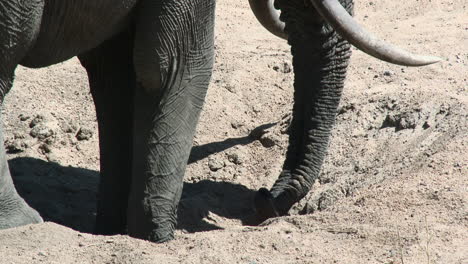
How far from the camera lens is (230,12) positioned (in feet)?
32.3

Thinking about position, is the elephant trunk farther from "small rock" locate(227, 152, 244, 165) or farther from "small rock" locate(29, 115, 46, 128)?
"small rock" locate(29, 115, 46, 128)

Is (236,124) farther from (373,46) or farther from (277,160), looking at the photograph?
(373,46)

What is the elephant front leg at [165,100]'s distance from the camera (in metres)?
5.19

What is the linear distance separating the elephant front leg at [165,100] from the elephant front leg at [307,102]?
2.76 ft

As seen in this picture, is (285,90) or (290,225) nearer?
(290,225)

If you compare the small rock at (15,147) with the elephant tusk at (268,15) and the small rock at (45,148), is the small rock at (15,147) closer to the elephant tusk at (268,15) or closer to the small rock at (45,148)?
the small rock at (45,148)

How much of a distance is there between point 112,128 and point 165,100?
0.72 m

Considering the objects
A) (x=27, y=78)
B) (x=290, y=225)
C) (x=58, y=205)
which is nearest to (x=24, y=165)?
(x=58, y=205)

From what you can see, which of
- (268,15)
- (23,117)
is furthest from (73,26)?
(23,117)

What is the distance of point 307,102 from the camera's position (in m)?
6.34

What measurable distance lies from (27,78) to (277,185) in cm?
233

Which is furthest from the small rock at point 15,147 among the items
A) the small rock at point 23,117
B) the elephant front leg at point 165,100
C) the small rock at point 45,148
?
the elephant front leg at point 165,100

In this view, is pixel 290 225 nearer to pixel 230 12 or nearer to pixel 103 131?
pixel 103 131

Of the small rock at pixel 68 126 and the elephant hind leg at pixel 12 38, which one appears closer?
the elephant hind leg at pixel 12 38
